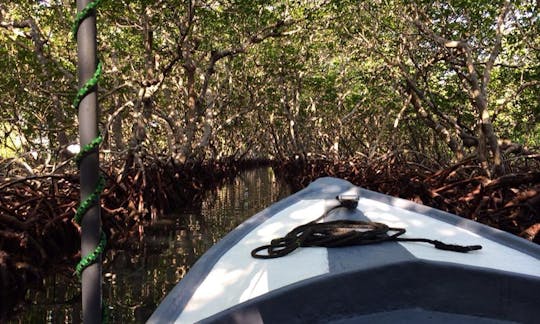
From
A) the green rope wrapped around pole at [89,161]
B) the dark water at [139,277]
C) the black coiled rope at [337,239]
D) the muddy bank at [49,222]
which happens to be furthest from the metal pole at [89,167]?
the muddy bank at [49,222]

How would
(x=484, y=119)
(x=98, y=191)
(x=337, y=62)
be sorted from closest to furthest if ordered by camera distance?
(x=98, y=191) → (x=484, y=119) → (x=337, y=62)

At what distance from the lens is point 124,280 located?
13.5 ft

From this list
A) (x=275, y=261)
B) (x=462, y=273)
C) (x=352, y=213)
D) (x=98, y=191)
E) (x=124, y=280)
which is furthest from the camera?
(x=124, y=280)

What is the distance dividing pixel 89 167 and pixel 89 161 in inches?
0.6

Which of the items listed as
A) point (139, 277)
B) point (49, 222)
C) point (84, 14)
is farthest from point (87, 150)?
point (49, 222)

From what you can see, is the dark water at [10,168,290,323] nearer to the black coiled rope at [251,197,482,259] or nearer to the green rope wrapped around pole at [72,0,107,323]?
the black coiled rope at [251,197,482,259]

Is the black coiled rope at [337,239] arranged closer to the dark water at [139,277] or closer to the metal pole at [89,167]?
the metal pole at [89,167]

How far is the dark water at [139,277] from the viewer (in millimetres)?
3283

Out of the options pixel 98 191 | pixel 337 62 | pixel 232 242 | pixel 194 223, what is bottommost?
pixel 194 223

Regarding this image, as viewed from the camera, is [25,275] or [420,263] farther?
[25,275]

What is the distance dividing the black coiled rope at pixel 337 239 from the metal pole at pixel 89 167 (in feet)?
3.80

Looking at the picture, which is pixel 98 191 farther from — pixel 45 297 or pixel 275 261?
pixel 45 297

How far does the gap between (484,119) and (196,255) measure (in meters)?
3.80

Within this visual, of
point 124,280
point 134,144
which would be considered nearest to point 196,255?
point 124,280
